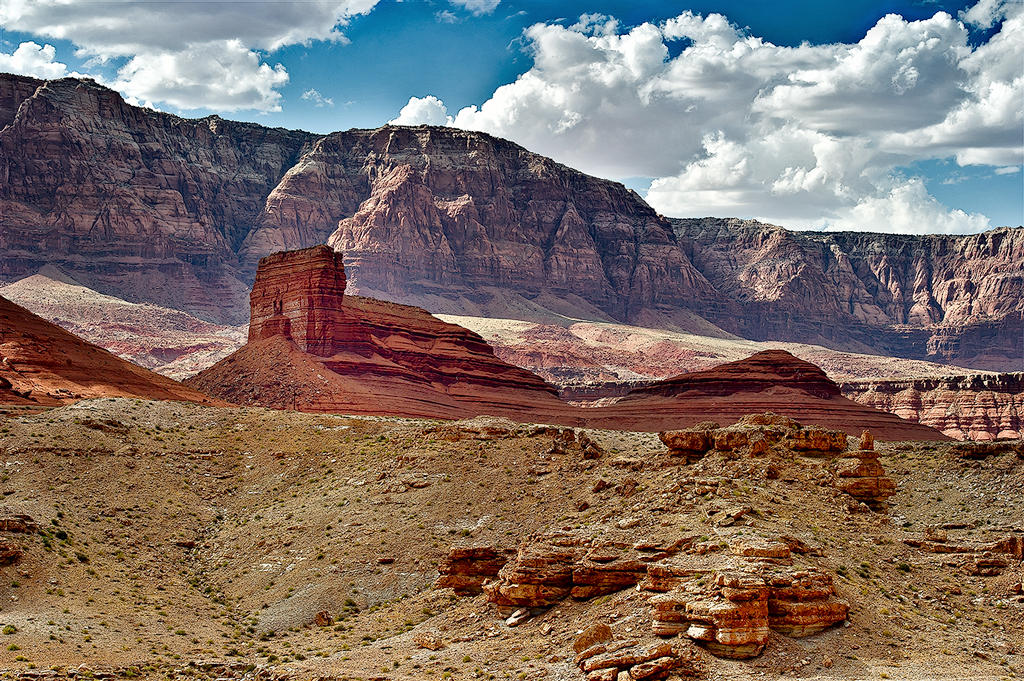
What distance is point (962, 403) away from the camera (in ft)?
424

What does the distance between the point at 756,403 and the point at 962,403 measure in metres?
34.0

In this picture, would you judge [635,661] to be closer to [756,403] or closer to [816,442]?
[816,442]

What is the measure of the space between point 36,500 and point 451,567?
17.5 m

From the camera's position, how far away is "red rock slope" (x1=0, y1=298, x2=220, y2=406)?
6625cm

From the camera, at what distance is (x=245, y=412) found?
61.4 meters

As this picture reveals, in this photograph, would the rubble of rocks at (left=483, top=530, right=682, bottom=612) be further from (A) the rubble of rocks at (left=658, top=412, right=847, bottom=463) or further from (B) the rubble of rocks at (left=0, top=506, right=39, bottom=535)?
(B) the rubble of rocks at (left=0, top=506, right=39, bottom=535)

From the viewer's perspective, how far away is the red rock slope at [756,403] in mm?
102438

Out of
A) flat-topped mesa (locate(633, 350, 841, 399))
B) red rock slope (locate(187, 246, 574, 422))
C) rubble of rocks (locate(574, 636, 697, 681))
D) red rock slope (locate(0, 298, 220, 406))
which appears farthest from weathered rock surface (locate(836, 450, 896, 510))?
flat-topped mesa (locate(633, 350, 841, 399))

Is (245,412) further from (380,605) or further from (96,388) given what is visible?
(380,605)

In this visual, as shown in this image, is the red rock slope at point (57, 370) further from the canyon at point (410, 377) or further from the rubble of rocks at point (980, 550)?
the rubble of rocks at point (980, 550)

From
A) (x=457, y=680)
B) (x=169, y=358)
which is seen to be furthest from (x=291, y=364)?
(x=169, y=358)

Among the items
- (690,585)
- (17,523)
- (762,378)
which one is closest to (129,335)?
(762,378)

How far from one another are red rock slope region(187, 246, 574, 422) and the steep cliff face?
41.6 m

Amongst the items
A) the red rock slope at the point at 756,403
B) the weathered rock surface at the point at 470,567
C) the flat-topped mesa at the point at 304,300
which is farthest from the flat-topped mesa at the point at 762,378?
the weathered rock surface at the point at 470,567
